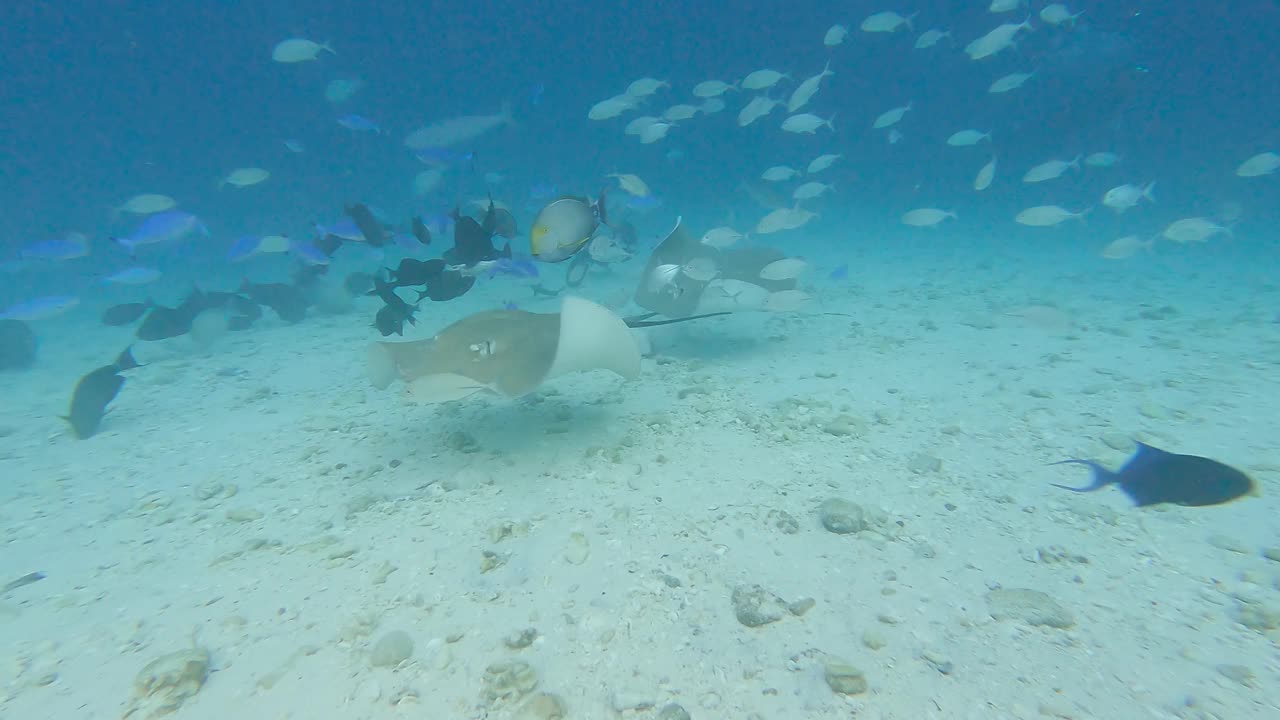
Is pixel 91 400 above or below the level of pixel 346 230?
below

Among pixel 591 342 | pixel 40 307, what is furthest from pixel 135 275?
pixel 591 342

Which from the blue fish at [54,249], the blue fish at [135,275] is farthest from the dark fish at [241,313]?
the blue fish at [54,249]

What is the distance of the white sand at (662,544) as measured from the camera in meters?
2.31

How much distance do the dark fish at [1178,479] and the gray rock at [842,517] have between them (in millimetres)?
1170

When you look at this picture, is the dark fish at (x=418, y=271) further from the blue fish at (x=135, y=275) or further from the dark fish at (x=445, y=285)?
the blue fish at (x=135, y=275)

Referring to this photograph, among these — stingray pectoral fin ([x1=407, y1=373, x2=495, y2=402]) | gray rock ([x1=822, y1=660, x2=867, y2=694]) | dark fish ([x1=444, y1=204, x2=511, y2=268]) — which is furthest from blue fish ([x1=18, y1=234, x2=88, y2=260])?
gray rock ([x1=822, y1=660, x2=867, y2=694])

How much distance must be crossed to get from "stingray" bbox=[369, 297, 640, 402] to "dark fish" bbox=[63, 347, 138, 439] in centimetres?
392

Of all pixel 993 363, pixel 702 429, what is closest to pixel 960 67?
pixel 993 363

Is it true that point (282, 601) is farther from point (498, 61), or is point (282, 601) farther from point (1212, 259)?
point (498, 61)

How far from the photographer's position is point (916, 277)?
42.0 feet

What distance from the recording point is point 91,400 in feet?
17.7

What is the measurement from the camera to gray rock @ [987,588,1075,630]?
2.56m

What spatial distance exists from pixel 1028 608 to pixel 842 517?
0.99 meters

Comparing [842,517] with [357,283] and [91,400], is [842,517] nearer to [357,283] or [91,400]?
[91,400]
